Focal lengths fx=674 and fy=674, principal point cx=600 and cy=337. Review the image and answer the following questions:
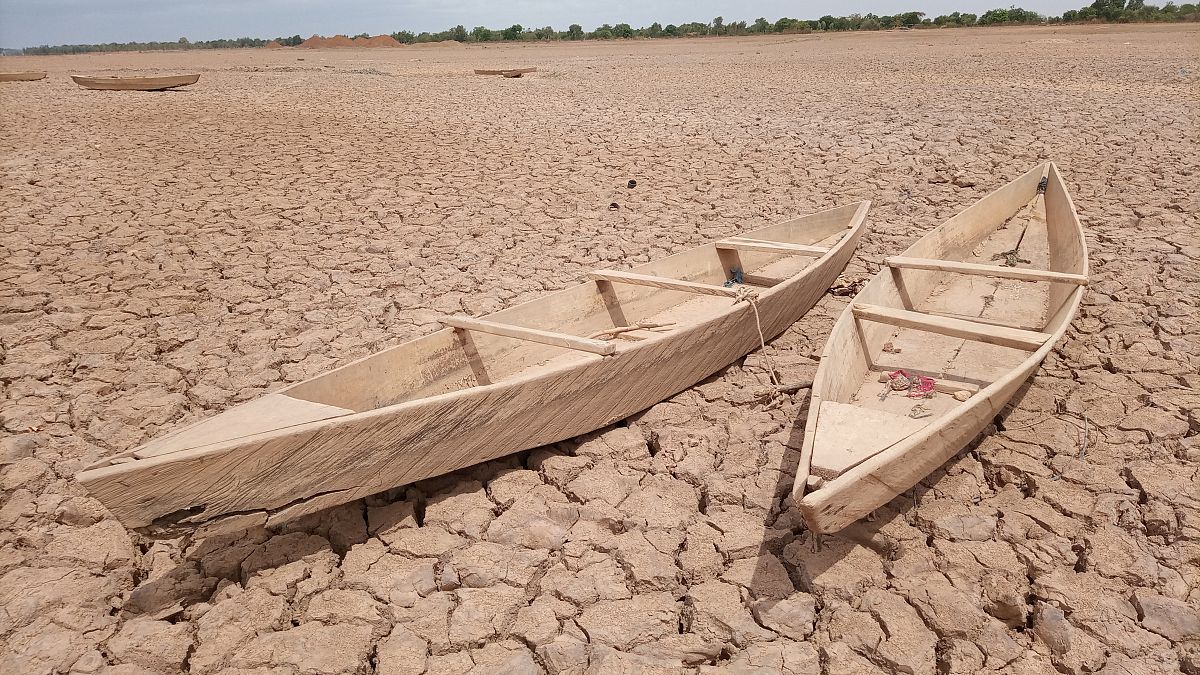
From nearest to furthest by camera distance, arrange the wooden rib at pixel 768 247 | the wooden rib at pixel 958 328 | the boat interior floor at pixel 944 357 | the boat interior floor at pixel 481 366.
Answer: the boat interior floor at pixel 481 366
the boat interior floor at pixel 944 357
the wooden rib at pixel 958 328
the wooden rib at pixel 768 247

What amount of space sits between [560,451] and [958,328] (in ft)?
6.52

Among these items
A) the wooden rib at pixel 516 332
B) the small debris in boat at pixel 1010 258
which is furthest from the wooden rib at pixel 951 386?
the small debris in boat at pixel 1010 258

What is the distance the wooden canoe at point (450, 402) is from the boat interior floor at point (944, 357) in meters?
0.70

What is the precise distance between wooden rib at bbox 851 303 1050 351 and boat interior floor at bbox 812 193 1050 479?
0.24 metres

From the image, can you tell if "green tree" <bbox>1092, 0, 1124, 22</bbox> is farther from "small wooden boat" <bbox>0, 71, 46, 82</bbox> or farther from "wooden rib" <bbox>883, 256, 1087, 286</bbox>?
"small wooden boat" <bbox>0, 71, 46, 82</bbox>

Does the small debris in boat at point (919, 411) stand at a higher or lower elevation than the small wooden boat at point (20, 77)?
lower

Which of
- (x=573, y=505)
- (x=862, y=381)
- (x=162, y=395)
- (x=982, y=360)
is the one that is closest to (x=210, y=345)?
(x=162, y=395)

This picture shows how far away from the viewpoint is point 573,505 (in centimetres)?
272

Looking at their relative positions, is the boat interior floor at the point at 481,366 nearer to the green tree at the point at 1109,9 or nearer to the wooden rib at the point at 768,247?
the wooden rib at the point at 768,247

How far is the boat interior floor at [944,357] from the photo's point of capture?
2277 mm

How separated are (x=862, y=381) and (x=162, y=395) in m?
3.60

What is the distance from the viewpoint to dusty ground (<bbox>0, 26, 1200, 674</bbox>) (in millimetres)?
2133

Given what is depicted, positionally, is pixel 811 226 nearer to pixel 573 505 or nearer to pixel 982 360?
pixel 982 360

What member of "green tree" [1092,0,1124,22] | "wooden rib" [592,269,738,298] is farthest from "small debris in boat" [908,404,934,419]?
"green tree" [1092,0,1124,22]
